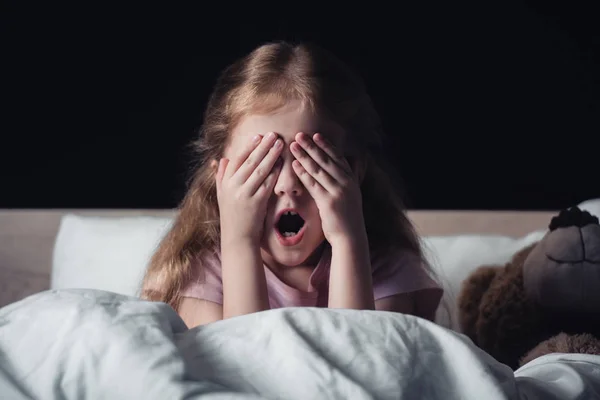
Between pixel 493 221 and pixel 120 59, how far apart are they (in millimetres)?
1012

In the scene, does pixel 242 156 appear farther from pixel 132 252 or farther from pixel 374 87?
pixel 374 87

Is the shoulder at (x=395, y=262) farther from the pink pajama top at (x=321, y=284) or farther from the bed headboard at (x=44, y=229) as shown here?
the bed headboard at (x=44, y=229)

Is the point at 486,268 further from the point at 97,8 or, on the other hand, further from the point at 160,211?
the point at 97,8

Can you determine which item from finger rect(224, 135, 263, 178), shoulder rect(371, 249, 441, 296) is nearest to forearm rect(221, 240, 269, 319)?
finger rect(224, 135, 263, 178)

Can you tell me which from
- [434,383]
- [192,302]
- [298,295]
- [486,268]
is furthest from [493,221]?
[434,383]

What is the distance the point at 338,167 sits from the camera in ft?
3.29

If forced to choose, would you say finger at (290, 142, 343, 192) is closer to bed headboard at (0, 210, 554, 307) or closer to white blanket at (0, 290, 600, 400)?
white blanket at (0, 290, 600, 400)

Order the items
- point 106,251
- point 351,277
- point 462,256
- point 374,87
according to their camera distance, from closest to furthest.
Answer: point 351,277 → point 462,256 → point 106,251 → point 374,87

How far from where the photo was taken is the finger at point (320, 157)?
97cm

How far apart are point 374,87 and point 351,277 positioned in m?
0.96

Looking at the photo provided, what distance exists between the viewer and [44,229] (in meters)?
1.71

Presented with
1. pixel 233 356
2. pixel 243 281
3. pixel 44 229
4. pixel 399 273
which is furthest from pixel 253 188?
pixel 44 229

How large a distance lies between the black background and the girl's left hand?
2.91ft

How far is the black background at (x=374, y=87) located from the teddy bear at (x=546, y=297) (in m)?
0.72
